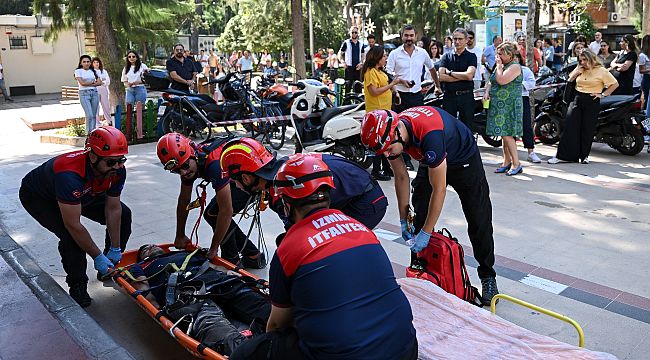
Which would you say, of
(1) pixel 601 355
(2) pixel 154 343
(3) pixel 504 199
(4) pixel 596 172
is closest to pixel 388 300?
(1) pixel 601 355

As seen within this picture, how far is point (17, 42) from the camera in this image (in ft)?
85.2

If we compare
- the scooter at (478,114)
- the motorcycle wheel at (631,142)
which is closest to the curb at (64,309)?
the scooter at (478,114)

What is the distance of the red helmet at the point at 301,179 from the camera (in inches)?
109

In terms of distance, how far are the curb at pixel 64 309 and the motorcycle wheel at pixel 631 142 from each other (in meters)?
8.03

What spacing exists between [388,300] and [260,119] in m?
8.66

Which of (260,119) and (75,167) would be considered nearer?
(75,167)

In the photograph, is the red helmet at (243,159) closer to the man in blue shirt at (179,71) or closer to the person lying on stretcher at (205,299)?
the person lying on stretcher at (205,299)

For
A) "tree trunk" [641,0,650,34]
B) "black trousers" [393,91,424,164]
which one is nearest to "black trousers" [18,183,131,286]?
"black trousers" [393,91,424,164]

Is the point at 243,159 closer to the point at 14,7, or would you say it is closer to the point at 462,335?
the point at 462,335

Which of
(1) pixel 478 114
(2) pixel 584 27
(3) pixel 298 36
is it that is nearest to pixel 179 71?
(1) pixel 478 114

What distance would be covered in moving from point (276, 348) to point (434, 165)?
182cm

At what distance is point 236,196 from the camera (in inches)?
204

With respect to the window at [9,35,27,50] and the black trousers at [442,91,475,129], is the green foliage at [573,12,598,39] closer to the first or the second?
the black trousers at [442,91,475,129]

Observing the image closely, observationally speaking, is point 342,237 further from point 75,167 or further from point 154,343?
point 75,167
